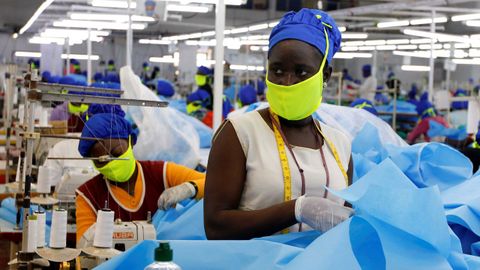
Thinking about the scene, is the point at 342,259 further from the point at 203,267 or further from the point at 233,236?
the point at 233,236

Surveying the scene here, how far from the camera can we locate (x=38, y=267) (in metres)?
2.70

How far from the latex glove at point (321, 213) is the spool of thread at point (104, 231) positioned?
0.97 metres

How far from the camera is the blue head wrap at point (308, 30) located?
84.4 inches

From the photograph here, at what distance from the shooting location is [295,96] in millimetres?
2145

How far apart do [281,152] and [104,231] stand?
2.65ft

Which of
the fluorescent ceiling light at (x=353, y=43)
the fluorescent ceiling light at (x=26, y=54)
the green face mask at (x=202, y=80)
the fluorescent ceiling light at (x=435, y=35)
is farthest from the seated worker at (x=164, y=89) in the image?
the fluorescent ceiling light at (x=26, y=54)

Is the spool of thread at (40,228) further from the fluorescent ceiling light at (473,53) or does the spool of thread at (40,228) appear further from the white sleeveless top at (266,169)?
the fluorescent ceiling light at (473,53)

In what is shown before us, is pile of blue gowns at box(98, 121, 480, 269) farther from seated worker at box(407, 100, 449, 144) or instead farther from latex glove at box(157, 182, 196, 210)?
seated worker at box(407, 100, 449, 144)

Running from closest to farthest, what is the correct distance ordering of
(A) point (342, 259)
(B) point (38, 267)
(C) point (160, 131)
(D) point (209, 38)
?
1. (A) point (342, 259)
2. (B) point (38, 267)
3. (C) point (160, 131)
4. (D) point (209, 38)

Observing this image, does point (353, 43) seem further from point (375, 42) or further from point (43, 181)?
point (43, 181)

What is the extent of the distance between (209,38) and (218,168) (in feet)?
62.5

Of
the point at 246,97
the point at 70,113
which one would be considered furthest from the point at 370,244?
the point at 246,97

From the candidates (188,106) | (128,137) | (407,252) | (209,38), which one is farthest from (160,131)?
(209,38)

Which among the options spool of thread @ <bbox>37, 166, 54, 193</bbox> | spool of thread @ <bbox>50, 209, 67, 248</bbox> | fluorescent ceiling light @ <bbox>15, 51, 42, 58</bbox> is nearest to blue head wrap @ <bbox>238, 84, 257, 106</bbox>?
spool of thread @ <bbox>37, 166, 54, 193</bbox>
